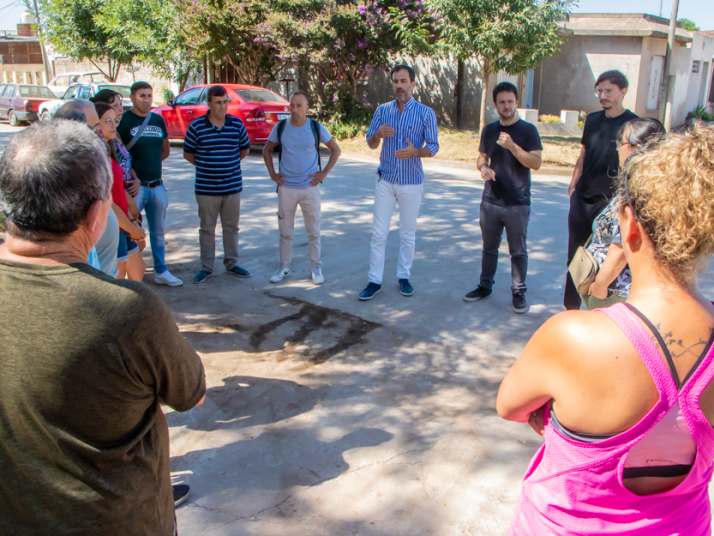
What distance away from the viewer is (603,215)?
366cm

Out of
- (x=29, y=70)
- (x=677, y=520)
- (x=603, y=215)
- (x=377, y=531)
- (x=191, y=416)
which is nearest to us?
(x=677, y=520)

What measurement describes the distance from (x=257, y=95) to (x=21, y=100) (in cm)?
1131

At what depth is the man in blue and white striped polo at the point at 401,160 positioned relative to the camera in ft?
19.4

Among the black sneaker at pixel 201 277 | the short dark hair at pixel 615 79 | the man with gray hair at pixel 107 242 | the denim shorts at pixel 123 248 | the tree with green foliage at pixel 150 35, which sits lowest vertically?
the black sneaker at pixel 201 277

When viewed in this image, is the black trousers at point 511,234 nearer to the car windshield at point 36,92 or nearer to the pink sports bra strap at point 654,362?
the pink sports bra strap at point 654,362

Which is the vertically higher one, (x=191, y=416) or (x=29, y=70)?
(x=29, y=70)

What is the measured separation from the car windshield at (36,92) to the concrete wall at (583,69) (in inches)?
677

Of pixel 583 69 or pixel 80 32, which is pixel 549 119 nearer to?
pixel 583 69

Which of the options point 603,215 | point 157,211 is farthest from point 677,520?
point 157,211

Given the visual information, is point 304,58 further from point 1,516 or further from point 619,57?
point 1,516

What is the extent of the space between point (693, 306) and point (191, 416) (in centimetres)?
319

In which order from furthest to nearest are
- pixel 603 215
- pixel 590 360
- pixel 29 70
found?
pixel 29 70 → pixel 603 215 → pixel 590 360

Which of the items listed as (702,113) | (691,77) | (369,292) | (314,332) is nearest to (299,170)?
(369,292)

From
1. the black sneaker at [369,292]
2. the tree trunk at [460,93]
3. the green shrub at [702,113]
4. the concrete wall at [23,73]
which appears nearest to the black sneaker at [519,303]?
the black sneaker at [369,292]
